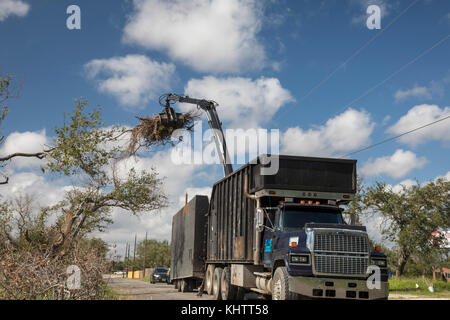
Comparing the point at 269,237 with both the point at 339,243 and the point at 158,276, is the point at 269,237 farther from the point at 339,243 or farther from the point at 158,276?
the point at 158,276

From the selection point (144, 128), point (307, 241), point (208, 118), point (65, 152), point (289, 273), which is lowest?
point (289, 273)

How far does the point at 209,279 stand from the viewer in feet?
57.0

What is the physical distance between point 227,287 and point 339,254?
19.0 ft

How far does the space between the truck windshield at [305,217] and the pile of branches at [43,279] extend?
17.9ft

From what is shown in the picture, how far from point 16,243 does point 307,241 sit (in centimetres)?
1247

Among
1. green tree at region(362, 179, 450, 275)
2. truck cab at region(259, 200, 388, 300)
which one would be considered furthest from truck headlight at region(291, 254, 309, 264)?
green tree at region(362, 179, 450, 275)

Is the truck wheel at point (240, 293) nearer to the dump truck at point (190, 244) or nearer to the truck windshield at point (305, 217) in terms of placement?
the dump truck at point (190, 244)

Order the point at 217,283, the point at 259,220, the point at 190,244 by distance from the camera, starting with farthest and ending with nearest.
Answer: the point at 190,244 → the point at 217,283 → the point at 259,220

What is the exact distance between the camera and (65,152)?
15.9 m

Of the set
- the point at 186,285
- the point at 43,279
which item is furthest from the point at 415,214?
the point at 43,279
